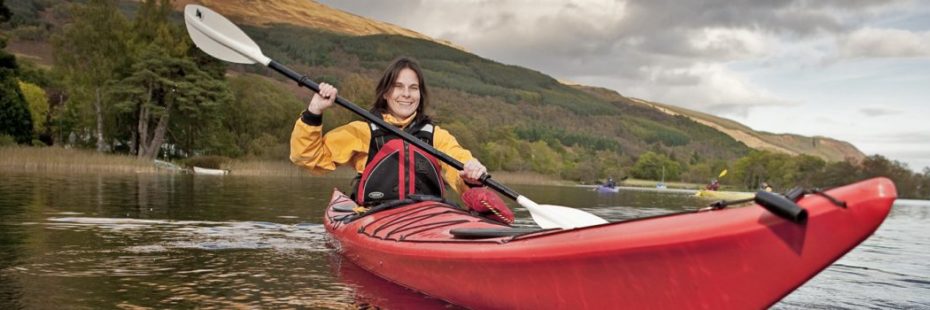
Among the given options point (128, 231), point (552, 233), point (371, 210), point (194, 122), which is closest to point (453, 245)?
point (552, 233)

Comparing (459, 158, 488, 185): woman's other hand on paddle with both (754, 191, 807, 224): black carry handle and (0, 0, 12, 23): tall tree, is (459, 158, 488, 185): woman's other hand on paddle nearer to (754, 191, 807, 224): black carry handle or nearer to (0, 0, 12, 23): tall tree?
(754, 191, 807, 224): black carry handle

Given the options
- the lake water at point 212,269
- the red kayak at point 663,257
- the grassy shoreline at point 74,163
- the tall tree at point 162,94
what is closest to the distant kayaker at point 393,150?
the lake water at point 212,269

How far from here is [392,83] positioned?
19.0 feet

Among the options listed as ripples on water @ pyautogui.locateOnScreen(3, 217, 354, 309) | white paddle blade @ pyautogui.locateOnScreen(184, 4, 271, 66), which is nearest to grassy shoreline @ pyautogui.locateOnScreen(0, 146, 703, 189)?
ripples on water @ pyautogui.locateOnScreen(3, 217, 354, 309)

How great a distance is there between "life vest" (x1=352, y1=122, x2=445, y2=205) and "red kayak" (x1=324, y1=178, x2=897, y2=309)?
135 cm

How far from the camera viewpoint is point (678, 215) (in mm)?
2771

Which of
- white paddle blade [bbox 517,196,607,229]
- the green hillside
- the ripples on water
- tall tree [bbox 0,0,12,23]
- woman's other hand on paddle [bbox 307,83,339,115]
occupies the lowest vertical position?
the ripples on water

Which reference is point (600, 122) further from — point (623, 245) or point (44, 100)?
point (623, 245)

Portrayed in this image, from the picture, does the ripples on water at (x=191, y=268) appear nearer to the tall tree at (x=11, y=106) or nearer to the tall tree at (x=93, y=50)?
the tall tree at (x=11, y=106)

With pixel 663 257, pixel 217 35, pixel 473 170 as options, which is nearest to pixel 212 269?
pixel 473 170

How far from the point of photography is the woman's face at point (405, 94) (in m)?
5.76

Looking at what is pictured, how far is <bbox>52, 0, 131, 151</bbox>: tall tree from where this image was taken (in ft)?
125

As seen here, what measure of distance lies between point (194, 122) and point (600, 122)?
146 metres

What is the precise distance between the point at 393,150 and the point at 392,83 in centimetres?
70
